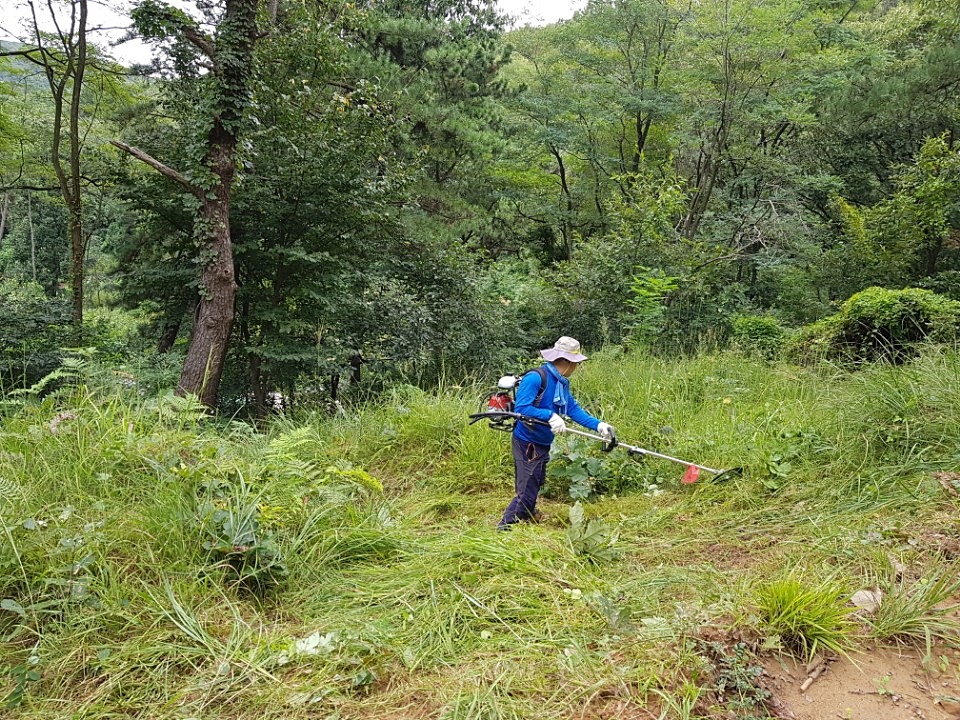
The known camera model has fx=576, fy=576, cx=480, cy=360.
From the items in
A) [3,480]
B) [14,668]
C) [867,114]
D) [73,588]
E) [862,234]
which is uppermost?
[867,114]

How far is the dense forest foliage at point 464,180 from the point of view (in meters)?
7.51

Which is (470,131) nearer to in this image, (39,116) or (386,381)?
(386,381)

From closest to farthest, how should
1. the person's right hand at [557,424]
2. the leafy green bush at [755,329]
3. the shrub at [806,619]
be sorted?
1. the shrub at [806,619]
2. the person's right hand at [557,424]
3. the leafy green bush at [755,329]

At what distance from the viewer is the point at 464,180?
496 inches

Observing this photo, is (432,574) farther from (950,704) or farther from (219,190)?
(219,190)

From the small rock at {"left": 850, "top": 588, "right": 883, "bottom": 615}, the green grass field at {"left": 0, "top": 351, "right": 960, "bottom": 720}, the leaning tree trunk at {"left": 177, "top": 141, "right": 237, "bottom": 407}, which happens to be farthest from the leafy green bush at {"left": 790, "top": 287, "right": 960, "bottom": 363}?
the leaning tree trunk at {"left": 177, "top": 141, "right": 237, "bottom": 407}

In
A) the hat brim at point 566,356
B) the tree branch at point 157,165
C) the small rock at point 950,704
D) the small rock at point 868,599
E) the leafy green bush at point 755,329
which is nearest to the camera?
the small rock at point 950,704

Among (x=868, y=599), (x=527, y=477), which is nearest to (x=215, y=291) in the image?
(x=527, y=477)

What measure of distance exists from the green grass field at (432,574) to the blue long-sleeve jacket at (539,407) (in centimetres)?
69

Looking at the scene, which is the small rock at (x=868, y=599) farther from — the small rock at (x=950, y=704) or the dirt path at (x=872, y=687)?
the small rock at (x=950, y=704)

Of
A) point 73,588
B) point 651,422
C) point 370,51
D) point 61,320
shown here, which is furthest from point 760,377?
point 61,320

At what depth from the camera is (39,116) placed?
14.9 m

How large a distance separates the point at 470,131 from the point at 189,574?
35.7 feet

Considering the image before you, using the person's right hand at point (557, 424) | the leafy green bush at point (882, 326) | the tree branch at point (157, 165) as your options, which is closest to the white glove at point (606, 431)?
the person's right hand at point (557, 424)
